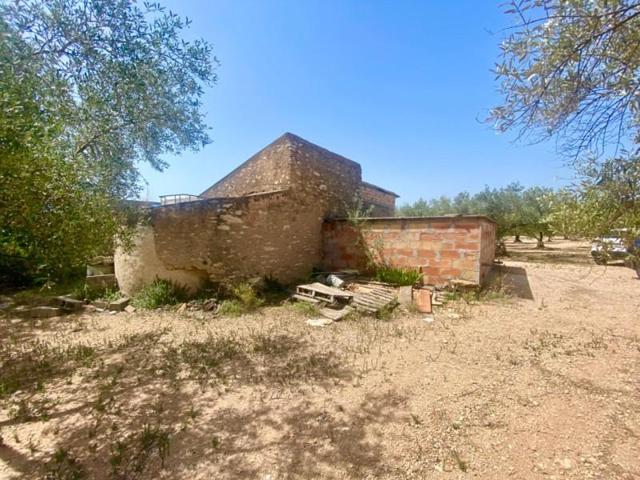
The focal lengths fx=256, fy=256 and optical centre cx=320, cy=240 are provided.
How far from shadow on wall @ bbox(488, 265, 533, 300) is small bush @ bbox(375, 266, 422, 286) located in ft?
8.87

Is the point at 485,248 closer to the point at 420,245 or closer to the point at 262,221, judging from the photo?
the point at 420,245

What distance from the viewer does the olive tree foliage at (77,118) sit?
7.96ft

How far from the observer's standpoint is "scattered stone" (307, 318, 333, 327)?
5812mm

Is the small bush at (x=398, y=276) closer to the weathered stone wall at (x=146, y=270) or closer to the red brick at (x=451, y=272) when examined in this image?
the red brick at (x=451, y=272)

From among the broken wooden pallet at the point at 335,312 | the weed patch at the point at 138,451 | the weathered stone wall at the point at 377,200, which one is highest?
the weathered stone wall at the point at 377,200

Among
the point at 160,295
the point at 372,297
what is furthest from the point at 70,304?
the point at 372,297

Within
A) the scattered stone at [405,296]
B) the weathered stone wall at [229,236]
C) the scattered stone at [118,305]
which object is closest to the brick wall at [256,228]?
the weathered stone wall at [229,236]

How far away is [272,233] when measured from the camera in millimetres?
8305

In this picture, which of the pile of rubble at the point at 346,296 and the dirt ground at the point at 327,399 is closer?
the dirt ground at the point at 327,399

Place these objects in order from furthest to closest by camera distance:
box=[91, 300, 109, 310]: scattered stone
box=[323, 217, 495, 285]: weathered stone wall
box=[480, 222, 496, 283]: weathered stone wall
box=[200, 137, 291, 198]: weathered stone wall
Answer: box=[200, 137, 291, 198]: weathered stone wall < box=[480, 222, 496, 283]: weathered stone wall < box=[323, 217, 495, 285]: weathered stone wall < box=[91, 300, 109, 310]: scattered stone

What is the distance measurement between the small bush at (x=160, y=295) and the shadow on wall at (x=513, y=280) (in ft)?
31.8

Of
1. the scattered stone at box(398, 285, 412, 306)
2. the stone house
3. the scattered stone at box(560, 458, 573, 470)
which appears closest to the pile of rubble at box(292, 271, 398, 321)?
the scattered stone at box(398, 285, 412, 306)

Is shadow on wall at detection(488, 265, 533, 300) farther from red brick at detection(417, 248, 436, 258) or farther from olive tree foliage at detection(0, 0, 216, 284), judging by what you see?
olive tree foliage at detection(0, 0, 216, 284)

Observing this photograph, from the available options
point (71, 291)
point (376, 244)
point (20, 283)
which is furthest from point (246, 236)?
point (20, 283)
